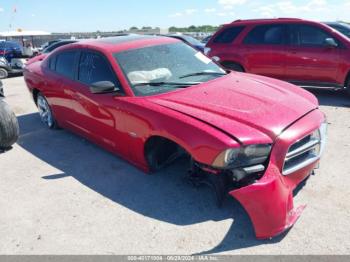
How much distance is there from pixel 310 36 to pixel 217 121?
5.36 meters

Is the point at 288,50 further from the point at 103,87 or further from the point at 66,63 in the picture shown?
the point at 103,87

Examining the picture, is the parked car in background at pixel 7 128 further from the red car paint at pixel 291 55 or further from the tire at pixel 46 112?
the red car paint at pixel 291 55

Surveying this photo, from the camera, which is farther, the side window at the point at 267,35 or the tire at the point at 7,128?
the side window at the point at 267,35

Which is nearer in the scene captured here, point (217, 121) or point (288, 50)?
point (217, 121)

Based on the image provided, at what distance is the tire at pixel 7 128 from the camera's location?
4.93m

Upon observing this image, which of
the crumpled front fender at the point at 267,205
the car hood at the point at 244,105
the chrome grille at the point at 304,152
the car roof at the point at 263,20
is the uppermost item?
the car roof at the point at 263,20

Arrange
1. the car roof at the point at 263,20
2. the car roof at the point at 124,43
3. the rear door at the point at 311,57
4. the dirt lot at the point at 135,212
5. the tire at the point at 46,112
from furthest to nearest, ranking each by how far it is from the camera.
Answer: the car roof at the point at 263,20 → the rear door at the point at 311,57 → the tire at the point at 46,112 → the car roof at the point at 124,43 → the dirt lot at the point at 135,212

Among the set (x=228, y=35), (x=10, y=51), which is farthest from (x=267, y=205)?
(x=10, y=51)

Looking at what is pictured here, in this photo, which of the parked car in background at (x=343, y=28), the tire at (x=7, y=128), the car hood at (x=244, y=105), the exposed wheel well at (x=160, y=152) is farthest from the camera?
the parked car in background at (x=343, y=28)

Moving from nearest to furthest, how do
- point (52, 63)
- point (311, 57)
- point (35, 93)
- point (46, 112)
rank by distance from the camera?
point (52, 63) → point (46, 112) → point (35, 93) → point (311, 57)

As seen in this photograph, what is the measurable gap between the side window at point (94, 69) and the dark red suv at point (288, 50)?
4329 mm

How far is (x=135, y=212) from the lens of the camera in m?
3.31

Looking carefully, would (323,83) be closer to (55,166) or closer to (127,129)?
(127,129)

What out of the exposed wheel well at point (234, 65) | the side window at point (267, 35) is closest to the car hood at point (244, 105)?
the side window at point (267, 35)
